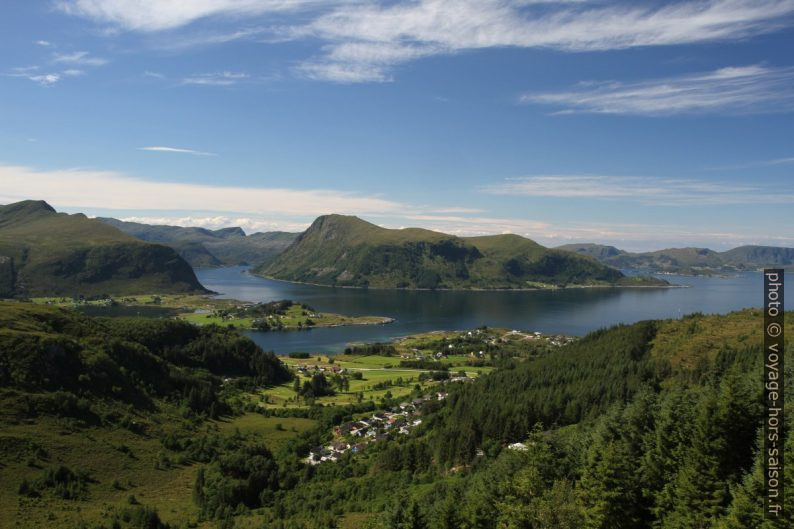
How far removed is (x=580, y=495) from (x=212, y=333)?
12861cm

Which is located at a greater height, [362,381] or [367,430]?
[367,430]

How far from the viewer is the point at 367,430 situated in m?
75.8


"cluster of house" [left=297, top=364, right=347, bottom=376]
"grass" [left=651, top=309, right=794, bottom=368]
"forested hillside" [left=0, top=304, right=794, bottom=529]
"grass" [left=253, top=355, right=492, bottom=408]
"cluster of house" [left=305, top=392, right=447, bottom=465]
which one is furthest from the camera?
"cluster of house" [left=297, top=364, right=347, bottom=376]

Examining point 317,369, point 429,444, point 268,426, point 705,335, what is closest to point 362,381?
point 317,369

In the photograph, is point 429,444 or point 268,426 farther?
point 268,426

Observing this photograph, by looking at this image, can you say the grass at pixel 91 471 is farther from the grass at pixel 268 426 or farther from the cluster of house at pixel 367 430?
the cluster of house at pixel 367 430

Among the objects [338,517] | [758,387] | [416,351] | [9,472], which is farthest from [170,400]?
[758,387]

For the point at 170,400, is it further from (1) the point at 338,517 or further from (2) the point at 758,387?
(2) the point at 758,387

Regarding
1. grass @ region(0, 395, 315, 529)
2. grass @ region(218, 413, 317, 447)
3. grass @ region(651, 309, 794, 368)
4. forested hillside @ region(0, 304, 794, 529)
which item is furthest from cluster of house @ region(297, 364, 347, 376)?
grass @ region(651, 309, 794, 368)

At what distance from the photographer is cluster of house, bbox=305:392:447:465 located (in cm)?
6844

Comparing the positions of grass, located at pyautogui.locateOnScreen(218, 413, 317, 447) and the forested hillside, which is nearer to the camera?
the forested hillside

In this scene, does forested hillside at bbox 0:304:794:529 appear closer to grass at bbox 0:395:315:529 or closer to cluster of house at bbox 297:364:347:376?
grass at bbox 0:395:315:529

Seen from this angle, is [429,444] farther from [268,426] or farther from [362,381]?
[362,381]

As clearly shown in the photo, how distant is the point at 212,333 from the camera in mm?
137875
